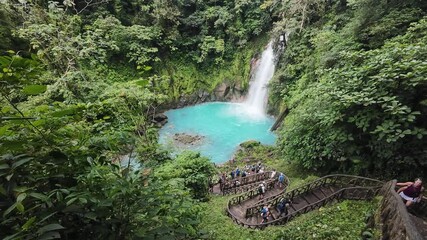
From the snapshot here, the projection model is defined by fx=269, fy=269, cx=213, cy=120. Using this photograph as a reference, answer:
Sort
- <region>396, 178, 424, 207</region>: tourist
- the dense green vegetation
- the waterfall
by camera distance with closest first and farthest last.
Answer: the dense green vegetation < <region>396, 178, 424, 207</region>: tourist < the waterfall

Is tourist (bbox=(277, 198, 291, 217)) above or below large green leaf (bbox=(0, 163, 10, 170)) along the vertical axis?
below

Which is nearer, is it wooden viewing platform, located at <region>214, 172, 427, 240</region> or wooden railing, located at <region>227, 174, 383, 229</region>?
wooden viewing platform, located at <region>214, 172, 427, 240</region>

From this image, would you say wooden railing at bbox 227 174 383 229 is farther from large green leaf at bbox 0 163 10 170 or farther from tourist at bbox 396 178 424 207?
large green leaf at bbox 0 163 10 170

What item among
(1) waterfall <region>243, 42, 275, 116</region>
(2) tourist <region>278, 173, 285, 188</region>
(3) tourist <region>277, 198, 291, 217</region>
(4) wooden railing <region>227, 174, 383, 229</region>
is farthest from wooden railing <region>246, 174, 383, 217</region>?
(1) waterfall <region>243, 42, 275, 116</region>

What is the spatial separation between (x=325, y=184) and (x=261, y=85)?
16.1 meters

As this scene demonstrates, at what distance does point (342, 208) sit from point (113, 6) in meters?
23.2

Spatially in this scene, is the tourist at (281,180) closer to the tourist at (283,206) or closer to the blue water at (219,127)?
the tourist at (283,206)

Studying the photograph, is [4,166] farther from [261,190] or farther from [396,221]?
[261,190]

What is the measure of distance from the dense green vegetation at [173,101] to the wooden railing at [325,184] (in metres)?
0.61

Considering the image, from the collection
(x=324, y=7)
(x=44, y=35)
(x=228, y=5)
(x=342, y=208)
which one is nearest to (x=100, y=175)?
(x=342, y=208)

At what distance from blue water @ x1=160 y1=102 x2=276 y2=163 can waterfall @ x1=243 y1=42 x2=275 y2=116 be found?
0.58 metres

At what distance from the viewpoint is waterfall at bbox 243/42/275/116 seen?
2377 cm

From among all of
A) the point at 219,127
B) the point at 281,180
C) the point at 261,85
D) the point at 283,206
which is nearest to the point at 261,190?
the point at 281,180

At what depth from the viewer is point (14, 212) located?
5.03 ft
